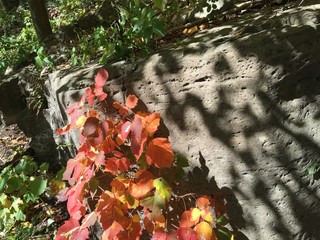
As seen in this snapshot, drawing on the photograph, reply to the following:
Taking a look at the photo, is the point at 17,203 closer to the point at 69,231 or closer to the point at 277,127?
the point at 69,231

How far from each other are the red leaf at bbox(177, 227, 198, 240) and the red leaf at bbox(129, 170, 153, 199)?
0.28 metres

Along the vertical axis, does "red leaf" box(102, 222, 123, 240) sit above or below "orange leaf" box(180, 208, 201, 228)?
above

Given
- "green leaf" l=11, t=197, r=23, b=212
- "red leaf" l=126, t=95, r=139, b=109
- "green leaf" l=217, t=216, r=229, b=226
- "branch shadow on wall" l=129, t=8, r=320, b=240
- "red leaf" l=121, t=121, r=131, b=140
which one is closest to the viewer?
"branch shadow on wall" l=129, t=8, r=320, b=240

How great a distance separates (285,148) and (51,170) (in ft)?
9.37

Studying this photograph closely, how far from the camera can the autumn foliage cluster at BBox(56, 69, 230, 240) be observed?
2.00m

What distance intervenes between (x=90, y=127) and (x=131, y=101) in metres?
0.29

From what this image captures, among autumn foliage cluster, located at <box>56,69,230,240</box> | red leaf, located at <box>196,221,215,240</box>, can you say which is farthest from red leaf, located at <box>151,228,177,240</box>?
red leaf, located at <box>196,221,215,240</box>

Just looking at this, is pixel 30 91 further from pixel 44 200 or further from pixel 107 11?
pixel 107 11

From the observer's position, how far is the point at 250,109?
199 centimetres

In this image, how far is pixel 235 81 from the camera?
1.96 m

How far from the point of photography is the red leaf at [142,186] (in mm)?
2037

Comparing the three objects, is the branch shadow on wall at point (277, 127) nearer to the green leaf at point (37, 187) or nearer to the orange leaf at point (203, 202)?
the orange leaf at point (203, 202)

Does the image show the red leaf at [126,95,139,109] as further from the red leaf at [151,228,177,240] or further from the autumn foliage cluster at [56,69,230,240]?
the red leaf at [151,228,177,240]

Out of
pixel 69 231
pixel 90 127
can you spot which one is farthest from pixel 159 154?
pixel 69 231
